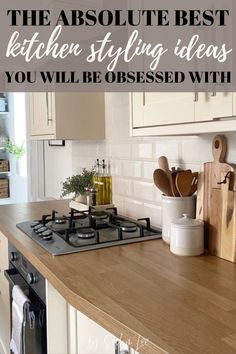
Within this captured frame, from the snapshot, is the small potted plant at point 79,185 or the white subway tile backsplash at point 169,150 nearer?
the white subway tile backsplash at point 169,150

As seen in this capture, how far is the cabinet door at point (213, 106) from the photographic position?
0.95 metres

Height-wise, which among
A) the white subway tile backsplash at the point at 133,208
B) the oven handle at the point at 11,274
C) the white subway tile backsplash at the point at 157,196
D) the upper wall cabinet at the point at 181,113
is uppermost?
the upper wall cabinet at the point at 181,113

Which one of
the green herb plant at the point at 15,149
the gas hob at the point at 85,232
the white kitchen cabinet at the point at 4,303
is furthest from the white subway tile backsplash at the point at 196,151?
the green herb plant at the point at 15,149

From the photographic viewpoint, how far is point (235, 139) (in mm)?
1282

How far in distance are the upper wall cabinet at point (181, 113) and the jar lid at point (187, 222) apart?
0.32m

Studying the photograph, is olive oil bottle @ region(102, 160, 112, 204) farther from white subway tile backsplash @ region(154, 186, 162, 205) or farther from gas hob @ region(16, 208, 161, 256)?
white subway tile backsplash @ region(154, 186, 162, 205)

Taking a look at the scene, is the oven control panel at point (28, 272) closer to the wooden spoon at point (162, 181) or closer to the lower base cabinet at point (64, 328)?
the lower base cabinet at point (64, 328)

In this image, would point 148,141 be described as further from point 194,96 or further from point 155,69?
point 194,96

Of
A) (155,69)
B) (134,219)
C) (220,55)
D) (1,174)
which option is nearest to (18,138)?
(1,174)

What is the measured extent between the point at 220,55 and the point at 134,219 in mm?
1113

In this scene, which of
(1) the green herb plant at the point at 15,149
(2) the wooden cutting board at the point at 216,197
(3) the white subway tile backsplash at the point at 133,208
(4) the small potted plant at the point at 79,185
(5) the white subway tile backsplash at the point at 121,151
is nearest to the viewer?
(2) the wooden cutting board at the point at 216,197

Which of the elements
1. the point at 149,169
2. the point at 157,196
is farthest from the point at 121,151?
the point at 157,196

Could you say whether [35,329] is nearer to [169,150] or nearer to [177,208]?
[177,208]

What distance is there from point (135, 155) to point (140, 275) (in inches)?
37.1
